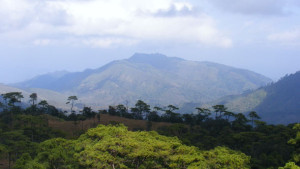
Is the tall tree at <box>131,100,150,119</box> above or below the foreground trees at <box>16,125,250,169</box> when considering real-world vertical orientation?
above

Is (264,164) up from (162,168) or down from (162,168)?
down

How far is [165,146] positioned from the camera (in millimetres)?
31422

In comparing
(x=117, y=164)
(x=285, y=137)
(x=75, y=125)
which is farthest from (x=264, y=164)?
(x=75, y=125)

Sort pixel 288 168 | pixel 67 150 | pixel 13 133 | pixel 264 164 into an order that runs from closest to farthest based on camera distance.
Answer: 1. pixel 288 168
2. pixel 67 150
3. pixel 264 164
4. pixel 13 133

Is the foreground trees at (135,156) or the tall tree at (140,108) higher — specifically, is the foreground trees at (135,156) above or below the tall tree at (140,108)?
below

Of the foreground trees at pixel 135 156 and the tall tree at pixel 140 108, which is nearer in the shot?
the foreground trees at pixel 135 156

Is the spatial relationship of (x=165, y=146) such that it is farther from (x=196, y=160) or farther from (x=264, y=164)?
(x=264, y=164)

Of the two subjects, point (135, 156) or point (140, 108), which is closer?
point (135, 156)

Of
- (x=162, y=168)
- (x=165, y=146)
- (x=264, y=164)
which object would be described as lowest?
(x=264, y=164)

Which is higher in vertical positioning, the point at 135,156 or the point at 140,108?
the point at 140,108

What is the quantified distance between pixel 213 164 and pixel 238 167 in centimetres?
247

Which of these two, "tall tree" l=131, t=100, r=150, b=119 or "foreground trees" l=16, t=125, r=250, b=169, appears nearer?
"foreground trees" l=16, t=125, r=250, b=169

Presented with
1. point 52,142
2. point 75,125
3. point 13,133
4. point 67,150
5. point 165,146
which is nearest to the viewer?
point 165,146

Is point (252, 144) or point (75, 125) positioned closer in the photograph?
point (252, 144)
